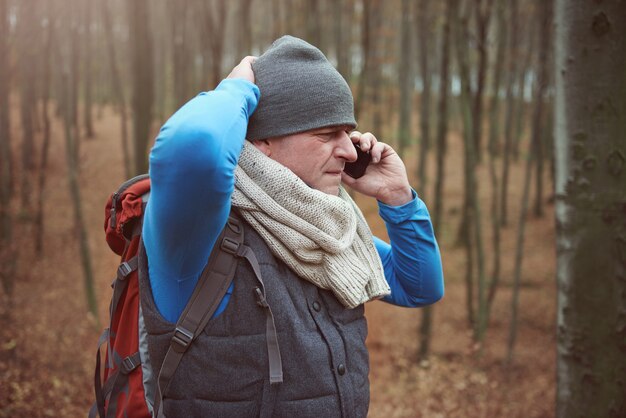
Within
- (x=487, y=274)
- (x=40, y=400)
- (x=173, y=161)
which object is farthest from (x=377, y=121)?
(x=173, y=161)

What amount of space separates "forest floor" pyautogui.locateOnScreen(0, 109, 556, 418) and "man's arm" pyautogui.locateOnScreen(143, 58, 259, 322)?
6.07m

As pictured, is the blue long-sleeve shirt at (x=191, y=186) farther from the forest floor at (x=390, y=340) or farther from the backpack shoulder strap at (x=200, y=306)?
the forest floor at (x=390, y=340)

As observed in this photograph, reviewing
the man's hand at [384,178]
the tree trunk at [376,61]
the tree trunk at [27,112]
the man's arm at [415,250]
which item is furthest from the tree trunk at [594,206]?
the tree trunk at [376,61]

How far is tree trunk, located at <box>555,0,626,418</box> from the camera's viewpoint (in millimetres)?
2234

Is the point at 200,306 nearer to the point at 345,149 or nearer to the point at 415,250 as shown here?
the point at 345,149

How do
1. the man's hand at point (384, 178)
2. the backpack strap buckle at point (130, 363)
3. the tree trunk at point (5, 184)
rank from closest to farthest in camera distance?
1. the backpack strap buckle at point (130, 363)
2. the man's hand at point (384, 178)
3. the tree trunk at point (5, 184)

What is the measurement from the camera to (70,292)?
1104cm

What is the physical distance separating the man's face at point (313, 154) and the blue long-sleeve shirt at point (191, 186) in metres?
0.16

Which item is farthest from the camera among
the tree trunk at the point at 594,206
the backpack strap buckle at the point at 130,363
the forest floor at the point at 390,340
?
the forest floor at the point at 390,340

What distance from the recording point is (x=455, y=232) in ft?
52.2

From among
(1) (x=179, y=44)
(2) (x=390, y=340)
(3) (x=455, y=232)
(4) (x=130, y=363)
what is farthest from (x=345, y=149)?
(1) (x=179, y=44)

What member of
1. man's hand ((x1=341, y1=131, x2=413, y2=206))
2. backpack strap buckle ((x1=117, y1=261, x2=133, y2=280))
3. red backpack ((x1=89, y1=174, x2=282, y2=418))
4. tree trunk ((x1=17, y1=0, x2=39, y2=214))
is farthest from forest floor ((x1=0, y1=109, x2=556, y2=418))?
man's hand ((x1=341, y1=131, x2=413, y2=206))

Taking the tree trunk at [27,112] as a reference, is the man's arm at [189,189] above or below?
above

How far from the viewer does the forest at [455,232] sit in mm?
2283
